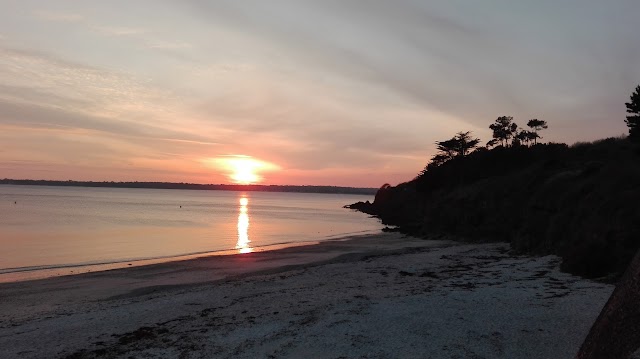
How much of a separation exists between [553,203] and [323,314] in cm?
2141

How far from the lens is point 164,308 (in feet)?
53.7

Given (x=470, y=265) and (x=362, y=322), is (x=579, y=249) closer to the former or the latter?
(x=470, y=265)

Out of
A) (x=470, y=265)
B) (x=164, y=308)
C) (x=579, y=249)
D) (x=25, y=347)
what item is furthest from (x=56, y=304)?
(x=579, y=249)

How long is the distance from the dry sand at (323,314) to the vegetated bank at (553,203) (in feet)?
6.87

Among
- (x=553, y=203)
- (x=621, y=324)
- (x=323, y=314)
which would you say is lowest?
(x=323, y=314)

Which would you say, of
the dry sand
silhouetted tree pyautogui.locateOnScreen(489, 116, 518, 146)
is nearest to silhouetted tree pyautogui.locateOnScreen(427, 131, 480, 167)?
silhouetted tree pyautogui.locateOnScreen(489, 116, 518, 146)

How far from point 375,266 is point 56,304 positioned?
14.8 m

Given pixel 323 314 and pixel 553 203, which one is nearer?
Result: pixel 323 314

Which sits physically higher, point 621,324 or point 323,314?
point 621,324

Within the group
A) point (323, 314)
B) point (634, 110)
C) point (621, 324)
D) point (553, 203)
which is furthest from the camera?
point (634, 110)

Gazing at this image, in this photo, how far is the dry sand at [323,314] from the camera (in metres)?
11.0

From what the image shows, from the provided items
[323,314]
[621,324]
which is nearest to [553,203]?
[323,314]

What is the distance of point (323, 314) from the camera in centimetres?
1388

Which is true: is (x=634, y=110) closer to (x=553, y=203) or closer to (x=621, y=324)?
(x=553, y=203)
